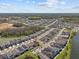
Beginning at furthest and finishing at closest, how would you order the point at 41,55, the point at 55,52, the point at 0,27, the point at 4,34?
the point at 0,27
the point at 4,34
the point at 55,52
the point at 41,55

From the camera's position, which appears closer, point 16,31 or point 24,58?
point 24,58

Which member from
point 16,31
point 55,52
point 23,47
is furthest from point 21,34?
point 55,52

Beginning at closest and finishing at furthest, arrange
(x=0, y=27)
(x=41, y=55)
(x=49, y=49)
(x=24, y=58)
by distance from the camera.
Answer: (x=24, y=58) → (x=41, y=55) → (x=49, y=49) → (x=0, y=27)

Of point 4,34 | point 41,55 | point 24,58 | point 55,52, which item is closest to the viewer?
point 24,58

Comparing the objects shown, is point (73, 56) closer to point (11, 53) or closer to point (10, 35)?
point (11, 53)

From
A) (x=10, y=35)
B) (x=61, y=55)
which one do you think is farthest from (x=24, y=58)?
(x=10, y=35)

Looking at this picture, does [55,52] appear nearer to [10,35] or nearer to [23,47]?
[23,47]

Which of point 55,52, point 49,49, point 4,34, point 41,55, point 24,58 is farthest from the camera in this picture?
point 4,34

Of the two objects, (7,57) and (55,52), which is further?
(55,52)
